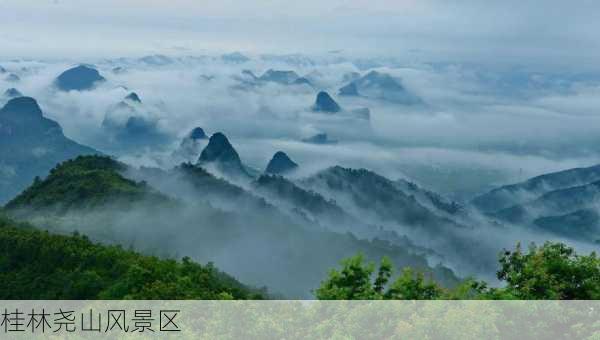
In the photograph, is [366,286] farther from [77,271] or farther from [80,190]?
[80,190]

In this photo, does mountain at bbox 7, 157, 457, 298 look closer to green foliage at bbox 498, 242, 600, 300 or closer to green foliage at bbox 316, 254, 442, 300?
green foliage at bbox 316, 254, 442, 300

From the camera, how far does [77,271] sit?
53.2 metres

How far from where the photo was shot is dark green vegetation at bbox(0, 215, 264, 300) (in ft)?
128

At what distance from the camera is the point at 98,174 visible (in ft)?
393

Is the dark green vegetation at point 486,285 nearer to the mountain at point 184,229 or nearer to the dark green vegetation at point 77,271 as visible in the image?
the dark green vegetation at point 77,271

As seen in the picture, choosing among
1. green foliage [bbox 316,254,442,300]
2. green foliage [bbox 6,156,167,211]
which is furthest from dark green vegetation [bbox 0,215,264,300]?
green foliage [bbox 6,156,167,211]

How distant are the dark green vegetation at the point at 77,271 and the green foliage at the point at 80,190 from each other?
44173 mm

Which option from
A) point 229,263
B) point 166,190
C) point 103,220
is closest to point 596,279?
point 103,220

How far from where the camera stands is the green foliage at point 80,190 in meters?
110

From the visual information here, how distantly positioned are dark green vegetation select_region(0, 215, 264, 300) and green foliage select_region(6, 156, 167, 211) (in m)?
44.2

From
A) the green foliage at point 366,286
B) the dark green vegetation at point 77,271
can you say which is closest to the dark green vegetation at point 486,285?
the green foliage at point 366,286

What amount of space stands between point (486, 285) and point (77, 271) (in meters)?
38.7

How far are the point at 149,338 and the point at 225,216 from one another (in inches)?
4618

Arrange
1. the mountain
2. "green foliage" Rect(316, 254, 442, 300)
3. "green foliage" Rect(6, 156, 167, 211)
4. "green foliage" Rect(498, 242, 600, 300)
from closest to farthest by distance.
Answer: "green foliage" Rect(316, 254, 442, 300) < "green foliage" Rect(498, 242, 600, 300) < the mountain < "green foliage" Rect(6, 156, 167, 211)
